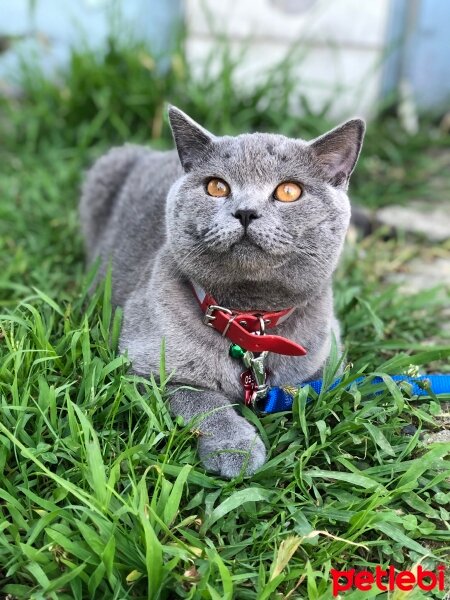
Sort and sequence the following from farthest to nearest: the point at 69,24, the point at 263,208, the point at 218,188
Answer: the point at 69,24
the point at 218,188
the point at 263,208

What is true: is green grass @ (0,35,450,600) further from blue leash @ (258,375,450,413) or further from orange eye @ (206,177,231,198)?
orange eye @ (206,177,231,198)

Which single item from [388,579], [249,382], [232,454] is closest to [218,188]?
[249,382]

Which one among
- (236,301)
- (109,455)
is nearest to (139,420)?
(109,455)

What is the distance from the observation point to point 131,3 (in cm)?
388

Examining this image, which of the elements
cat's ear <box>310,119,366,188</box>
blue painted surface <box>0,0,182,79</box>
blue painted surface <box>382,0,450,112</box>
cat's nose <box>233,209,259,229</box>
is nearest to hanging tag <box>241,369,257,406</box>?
cat's nose <box>233,209,259,229</box>

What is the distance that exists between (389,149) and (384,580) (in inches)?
104

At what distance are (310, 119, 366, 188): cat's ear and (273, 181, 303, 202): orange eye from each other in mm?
117

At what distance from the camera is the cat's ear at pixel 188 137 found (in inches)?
66.6

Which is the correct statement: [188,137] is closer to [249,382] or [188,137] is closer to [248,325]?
[248,325]

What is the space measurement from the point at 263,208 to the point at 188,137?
0.34 meters

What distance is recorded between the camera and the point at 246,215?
1.49 meters

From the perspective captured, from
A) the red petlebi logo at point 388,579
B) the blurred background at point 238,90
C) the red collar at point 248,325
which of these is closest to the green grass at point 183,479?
the red petlebi logo at point 388,579

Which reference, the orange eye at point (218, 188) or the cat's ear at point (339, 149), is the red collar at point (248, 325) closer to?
the orange eye at point (218, 188)

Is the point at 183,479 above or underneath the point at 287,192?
underneath
